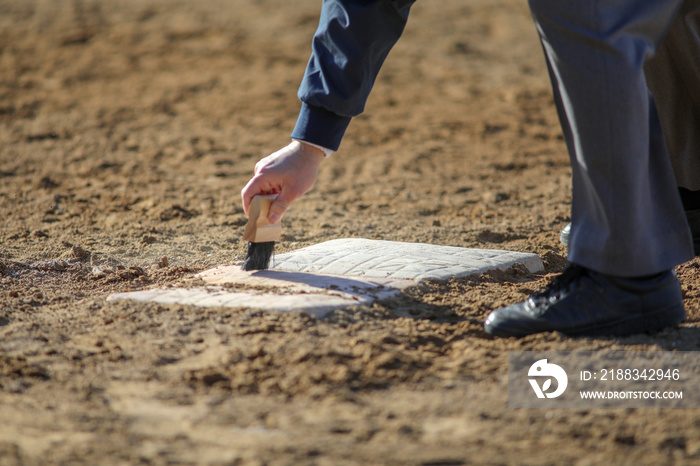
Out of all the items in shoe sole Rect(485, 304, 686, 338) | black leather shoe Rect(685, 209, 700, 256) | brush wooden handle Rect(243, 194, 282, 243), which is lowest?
shoe sole Rect(485, 304, 686, 338)

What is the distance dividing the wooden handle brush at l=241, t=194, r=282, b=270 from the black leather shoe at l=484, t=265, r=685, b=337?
74cm

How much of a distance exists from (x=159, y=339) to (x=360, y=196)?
2023mm

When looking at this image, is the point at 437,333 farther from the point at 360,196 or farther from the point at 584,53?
the point at 360,196

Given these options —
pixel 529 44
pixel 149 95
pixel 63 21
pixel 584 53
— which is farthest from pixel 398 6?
pixel 63 21

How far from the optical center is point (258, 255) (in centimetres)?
229

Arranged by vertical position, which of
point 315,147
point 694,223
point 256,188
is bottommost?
point 694,223

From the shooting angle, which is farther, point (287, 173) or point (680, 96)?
point (680, 96)

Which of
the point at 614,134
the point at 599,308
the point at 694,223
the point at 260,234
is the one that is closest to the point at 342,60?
the point at 260,234

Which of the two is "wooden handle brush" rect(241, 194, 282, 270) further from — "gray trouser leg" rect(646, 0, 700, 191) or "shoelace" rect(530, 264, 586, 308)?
"gray trouser leg" rect(646, 0, 700, 191)

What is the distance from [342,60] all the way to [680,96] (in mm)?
1176

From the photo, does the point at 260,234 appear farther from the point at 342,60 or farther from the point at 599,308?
the point at 599,308
